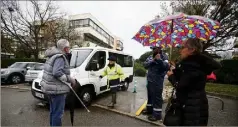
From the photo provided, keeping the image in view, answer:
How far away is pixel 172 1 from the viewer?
19.2m

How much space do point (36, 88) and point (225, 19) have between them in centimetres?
1608

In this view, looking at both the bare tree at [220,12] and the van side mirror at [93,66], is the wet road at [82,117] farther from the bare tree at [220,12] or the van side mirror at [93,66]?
the bare tree at [220,12]

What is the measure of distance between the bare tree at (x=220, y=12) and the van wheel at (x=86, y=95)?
12445 mm

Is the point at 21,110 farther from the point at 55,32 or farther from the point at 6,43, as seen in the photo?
the point at 6,43

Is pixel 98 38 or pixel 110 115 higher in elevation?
pixel 98 38

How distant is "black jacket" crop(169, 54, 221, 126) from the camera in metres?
2.66

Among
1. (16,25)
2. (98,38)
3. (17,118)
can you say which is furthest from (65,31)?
(98,38)

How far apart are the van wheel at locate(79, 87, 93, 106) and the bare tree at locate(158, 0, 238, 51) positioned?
12445mm

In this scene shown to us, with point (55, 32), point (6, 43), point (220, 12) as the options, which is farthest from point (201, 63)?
point (6, 43)

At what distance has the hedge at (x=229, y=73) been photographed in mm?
15727

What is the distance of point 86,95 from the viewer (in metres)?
7.11

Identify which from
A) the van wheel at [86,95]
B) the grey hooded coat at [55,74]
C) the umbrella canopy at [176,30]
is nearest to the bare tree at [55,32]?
the van wheel at [86,95]

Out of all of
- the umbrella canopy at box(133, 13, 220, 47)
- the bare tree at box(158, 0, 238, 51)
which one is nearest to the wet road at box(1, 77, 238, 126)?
the umbrella canopy at box(133, 13, 220, 47)

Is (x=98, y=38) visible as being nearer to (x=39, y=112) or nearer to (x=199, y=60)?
(x=39, y=112)
